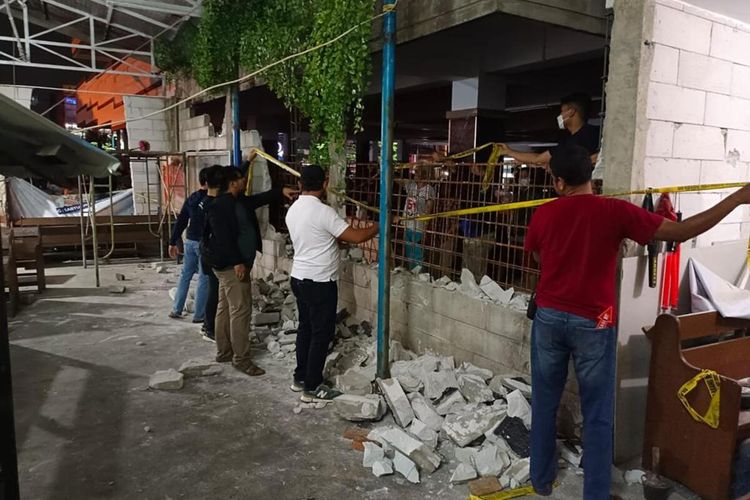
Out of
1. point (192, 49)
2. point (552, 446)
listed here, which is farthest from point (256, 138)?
point (552, 446)

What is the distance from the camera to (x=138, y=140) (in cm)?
1242

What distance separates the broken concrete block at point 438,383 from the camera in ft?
13.7

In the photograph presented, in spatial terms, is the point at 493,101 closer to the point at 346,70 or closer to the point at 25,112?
the point at 346,70

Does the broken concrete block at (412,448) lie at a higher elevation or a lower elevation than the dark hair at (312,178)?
lower

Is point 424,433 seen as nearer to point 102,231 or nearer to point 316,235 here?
point 316,235

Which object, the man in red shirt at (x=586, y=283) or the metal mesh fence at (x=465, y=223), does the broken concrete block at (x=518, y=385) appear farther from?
the man in red shirt at (x=586, y=283)

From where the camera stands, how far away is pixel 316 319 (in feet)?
13.9

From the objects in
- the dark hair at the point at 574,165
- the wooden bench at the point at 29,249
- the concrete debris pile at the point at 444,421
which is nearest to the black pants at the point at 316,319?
the concrete debris pile at the point at 444,421

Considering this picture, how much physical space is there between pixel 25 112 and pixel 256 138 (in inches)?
252

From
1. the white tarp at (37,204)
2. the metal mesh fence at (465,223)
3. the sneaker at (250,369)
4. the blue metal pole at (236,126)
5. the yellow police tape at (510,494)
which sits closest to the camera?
the yellow police tape at (510,494)

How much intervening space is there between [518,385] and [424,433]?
0.77m

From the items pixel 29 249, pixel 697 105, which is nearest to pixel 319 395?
pixel 697 105

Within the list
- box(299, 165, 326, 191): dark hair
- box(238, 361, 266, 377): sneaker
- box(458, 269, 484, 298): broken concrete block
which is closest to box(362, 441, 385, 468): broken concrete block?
box(458, 269, 484, 298): broken concrete block

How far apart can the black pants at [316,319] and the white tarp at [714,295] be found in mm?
2527
